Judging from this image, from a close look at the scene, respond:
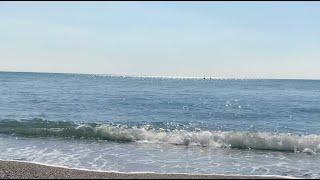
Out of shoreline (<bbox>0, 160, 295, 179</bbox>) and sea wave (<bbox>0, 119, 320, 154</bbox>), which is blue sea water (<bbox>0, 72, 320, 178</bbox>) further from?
shoreline (<bbox>0, 160, 295, 179</bbox>)

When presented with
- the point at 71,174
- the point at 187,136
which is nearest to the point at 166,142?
the point at 187,136

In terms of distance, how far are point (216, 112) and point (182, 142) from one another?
15.5 m

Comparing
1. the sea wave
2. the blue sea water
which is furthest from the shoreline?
the sea wave

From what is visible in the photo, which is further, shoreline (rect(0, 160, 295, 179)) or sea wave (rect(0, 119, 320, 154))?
sea wave (rect(0, 119, 320, 154))

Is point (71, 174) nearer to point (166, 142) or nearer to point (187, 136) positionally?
point (166, 142)

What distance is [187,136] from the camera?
2073 centimetres

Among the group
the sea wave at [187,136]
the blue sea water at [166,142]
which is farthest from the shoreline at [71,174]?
the sea wave at [187,136]

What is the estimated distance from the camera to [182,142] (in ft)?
66.2

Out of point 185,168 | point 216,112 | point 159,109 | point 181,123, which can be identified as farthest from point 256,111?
point 185,168

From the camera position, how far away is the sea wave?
765 inches

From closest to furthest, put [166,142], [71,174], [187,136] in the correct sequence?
[71,174] < [166,142] < [187,136]

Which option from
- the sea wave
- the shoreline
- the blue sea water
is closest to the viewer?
the shoreline

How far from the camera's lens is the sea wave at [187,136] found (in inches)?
765

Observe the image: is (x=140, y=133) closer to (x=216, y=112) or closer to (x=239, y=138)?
(x=239, y=138)
